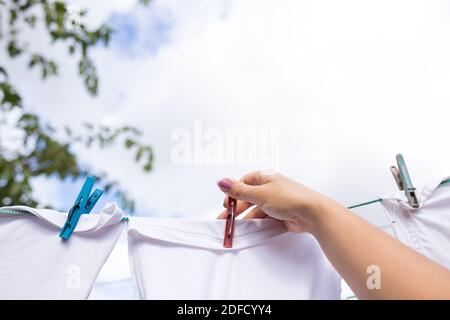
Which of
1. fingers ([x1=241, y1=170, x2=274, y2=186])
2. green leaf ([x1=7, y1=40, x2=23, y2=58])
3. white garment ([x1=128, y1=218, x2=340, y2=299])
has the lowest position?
white garment ([x1=128, y1=218, x2=340, y2=299])

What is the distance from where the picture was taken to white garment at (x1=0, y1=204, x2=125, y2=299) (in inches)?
29.1

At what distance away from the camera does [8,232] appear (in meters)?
0.78

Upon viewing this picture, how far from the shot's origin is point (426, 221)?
0.78 meters

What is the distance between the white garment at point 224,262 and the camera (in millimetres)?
748

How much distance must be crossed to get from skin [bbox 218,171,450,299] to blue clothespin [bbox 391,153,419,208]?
0.20 metres

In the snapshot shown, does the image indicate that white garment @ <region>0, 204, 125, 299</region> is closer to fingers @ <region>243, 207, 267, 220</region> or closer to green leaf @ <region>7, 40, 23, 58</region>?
fingers @ <region>243, 207, 267, 220</region>

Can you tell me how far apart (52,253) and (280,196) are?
1.38 ft

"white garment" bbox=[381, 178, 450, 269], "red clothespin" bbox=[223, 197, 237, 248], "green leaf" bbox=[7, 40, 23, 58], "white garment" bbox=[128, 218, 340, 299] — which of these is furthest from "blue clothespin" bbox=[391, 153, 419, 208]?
"green leaf" bbox=[7, 40, 23, 58]

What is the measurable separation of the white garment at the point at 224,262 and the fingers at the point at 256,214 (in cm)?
2

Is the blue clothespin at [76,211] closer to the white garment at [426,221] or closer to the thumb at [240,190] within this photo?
the thumb at [240,190]

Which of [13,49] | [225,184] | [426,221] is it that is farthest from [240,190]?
[13,49]

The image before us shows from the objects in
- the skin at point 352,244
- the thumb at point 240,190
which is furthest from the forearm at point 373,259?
the thumb at point 240,190

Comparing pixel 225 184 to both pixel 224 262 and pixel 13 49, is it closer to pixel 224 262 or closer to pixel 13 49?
pixel 224 262
